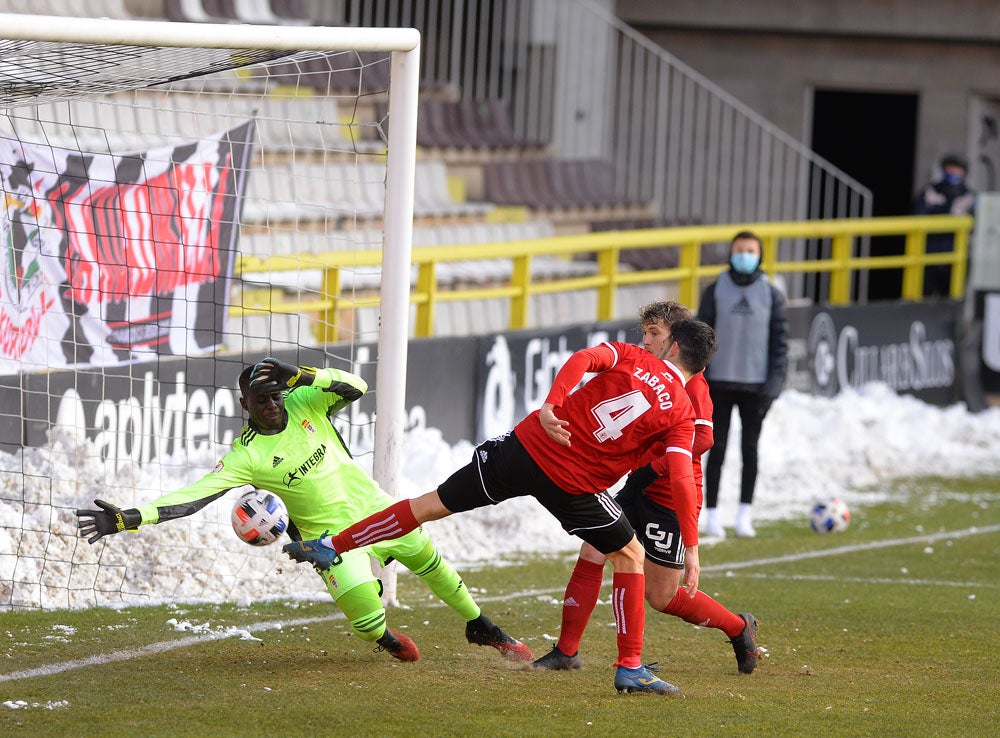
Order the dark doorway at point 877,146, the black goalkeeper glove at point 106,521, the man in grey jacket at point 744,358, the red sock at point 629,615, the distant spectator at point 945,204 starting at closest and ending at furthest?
1. the black goalkeeper glove at point 106,521
2. the red sock at point 629,615
3. the man in grey jacket at point 744,358
4. the distant spectator at point 945,204
5. the dark doorway at point 877,146

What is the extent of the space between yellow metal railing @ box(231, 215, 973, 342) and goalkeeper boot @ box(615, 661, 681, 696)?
111 inches

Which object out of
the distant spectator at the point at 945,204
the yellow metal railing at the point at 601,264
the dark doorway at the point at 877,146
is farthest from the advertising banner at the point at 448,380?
the dark doorway at the point at 877,146

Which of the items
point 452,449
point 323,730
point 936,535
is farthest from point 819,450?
point 323,730

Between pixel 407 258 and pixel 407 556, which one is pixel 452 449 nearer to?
pixel 407 258

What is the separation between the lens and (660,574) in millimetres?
6328

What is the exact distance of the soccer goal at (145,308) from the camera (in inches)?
266

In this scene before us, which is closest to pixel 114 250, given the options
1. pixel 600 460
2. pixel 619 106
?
pixel 600 460

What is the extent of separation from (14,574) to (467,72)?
1051 cm

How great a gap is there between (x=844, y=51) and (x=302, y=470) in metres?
14.6

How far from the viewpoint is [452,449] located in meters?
10.5

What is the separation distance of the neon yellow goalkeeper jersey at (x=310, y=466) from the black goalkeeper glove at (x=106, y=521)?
406mm

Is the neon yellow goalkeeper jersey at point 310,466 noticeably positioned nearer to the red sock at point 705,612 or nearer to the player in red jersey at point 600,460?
the player in red jersey at point 600,460

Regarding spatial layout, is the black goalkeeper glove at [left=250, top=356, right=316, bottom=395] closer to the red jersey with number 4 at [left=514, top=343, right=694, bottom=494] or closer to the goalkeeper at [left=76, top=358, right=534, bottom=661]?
the goalkeeper at [left=76, top=358, right=534, bottom=661]

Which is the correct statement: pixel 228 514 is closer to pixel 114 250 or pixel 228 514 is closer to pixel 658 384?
pixel 114 250
